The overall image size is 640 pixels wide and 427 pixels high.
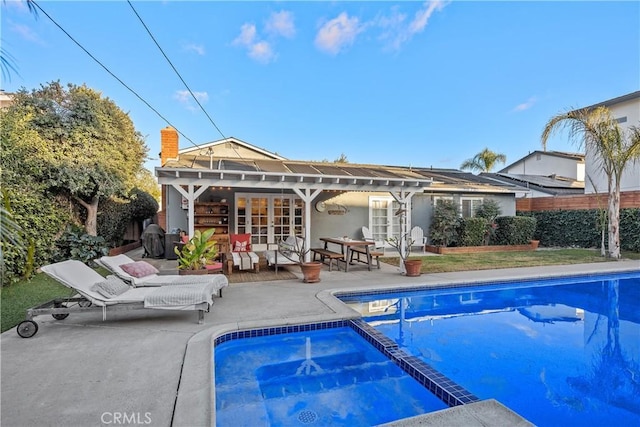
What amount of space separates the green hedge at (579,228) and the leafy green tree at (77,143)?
1835 cm

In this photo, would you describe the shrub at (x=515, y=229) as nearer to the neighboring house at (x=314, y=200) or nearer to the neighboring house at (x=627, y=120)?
the neighboring house at (x=314, y=200)

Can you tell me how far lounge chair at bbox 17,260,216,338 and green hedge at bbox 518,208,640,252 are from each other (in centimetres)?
1603

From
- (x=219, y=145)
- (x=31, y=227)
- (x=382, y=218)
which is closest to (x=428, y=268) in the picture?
(x=382, y=218)

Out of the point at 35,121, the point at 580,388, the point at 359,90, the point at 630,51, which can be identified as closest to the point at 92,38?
the point at 35,121

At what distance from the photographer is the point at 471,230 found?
14219 millimetres

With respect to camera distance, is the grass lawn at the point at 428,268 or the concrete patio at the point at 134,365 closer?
the concrete patio at the point at 134,365

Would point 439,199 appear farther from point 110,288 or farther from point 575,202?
point 110,288

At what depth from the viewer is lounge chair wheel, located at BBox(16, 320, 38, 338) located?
4.44 m

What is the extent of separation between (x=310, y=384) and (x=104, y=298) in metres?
3.38

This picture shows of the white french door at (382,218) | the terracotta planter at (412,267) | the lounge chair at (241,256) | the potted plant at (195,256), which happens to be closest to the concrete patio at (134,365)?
the potted plant at (195,256)

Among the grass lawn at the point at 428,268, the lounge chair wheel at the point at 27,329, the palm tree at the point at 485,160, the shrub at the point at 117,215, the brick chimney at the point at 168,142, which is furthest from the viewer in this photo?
the palm tree at the point at 485,160

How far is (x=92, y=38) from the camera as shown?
7320 millimetres

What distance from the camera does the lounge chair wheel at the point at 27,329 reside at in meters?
4.44

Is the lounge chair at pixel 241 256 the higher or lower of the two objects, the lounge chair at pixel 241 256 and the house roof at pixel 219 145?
the lower
